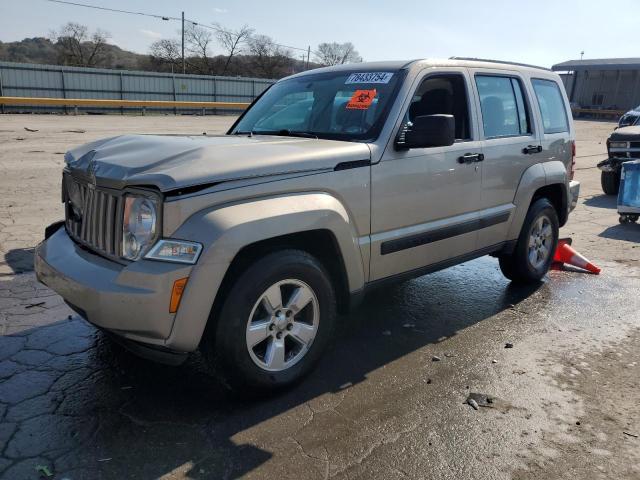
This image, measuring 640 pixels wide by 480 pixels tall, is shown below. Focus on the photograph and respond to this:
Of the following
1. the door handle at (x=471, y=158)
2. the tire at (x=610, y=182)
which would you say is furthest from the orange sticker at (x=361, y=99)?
the tire at (x=610, y=182)

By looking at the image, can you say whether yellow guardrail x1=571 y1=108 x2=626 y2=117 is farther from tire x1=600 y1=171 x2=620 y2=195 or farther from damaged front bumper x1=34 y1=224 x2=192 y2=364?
damaged front bumper x1=34 y1=224 x2=192 y2=364

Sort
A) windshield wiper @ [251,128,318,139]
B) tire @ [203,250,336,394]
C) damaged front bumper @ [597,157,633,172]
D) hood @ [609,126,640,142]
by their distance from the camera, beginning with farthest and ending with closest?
hood @ [609,126,640,142] < damaged front bumper @ [597,157,633,172] < windshield wiper @ [251,128,318,139] < tire @ [203,250,336,394]

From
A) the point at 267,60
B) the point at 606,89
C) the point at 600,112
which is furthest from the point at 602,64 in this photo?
the point at 267,60

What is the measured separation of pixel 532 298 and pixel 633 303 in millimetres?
904

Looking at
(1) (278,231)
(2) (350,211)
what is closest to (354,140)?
(2) (350,211)

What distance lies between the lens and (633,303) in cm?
502

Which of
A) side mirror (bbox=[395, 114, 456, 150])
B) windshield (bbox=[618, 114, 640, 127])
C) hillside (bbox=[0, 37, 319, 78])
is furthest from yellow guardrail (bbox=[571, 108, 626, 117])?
side mirror (bbox=[395, 114, 456, 150])

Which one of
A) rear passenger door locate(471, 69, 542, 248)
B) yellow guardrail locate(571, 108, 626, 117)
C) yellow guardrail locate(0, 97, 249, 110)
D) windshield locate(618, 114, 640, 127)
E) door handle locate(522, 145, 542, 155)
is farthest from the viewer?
yellow guardrail locate(571, 108, 626, 117)

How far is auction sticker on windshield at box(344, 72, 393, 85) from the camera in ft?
12.7

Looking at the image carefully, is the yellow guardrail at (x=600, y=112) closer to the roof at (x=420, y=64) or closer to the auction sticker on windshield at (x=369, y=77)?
the roof at (x=420, y=64)

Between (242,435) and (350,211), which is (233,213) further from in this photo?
(242,435)

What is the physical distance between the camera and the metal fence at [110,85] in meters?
29.0

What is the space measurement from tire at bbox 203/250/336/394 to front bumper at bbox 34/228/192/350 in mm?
323

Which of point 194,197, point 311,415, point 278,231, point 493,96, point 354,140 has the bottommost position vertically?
point 311,415
